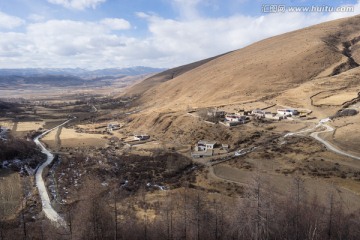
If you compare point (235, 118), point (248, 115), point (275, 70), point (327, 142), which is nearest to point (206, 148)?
point (235, 118)

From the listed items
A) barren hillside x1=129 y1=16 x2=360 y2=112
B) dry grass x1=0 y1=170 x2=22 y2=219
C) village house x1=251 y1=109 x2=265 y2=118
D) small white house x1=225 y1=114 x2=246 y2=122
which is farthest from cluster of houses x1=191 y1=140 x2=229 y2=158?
barren hillside x1=129 y1=16 x2=360 y2=112

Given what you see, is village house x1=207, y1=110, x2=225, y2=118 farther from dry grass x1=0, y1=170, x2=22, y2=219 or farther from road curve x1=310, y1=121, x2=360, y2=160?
dry grass x1=0, y1=170, x2=22, y2=219

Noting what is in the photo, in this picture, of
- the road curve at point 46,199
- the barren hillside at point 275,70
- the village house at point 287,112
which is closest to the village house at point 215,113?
the village house at point 287,112

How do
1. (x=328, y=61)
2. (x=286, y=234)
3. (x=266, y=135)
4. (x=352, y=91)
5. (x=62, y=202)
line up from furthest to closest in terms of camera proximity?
1. (x=328, y=61)
2. (x=352, y=91)
3. (x=266, y=135)
4. (x=62, y=202)
5. (x=286, y=234)

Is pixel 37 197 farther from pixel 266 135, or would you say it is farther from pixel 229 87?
pixel 229 87

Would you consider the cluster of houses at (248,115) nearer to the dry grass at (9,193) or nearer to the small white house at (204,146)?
the small white house at (204,146)

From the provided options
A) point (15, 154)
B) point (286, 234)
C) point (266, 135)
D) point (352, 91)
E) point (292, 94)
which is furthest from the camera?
point (292, 94)

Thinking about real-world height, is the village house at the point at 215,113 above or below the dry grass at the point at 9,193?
above

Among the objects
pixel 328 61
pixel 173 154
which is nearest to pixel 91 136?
pixel 173 154

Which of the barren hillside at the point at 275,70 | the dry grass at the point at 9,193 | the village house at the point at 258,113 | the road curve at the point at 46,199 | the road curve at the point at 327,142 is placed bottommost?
the road curve at the point at 46,199

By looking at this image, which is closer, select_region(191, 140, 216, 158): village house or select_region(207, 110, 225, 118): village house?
select_region(191, 140, 216, 158): village house

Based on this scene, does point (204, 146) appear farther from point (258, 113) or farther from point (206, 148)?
point (258, 113)
